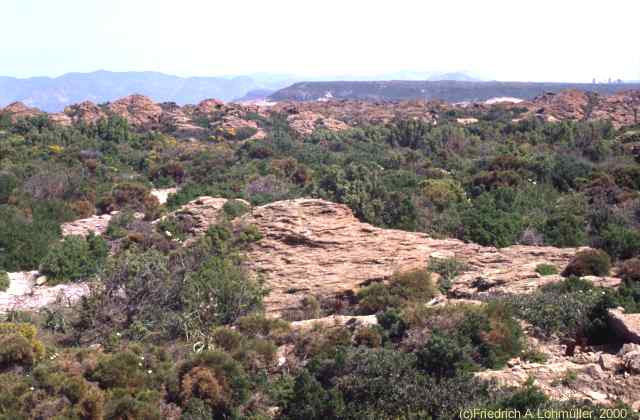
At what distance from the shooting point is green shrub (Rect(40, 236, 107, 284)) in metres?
13.1

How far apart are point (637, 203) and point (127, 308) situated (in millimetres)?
12335

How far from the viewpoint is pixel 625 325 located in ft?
23.3

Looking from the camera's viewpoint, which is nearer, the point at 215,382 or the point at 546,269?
the point at 215,382

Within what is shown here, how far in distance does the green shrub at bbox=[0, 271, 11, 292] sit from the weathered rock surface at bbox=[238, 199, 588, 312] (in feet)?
17.1

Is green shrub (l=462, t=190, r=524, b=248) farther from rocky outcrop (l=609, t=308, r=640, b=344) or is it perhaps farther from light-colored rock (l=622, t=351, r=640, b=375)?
light-colored rock (l=622, t=351, r=640, b=375)

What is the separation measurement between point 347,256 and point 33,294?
6.54 m

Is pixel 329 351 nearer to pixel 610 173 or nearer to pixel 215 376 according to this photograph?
pixel 215 376

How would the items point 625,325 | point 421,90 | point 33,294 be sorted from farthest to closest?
1. point 421,90
2. point 33,294
3. point 625,325

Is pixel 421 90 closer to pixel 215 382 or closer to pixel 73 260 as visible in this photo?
pixel 73 260

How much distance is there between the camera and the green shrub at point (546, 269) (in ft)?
33.1

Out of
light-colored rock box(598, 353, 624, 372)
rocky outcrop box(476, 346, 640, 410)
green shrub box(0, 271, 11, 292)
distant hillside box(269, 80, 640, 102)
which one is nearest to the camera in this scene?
rocky outcrop box(476, 346, 640, 410)

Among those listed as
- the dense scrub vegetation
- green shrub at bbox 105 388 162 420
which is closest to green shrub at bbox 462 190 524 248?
the dense scrub vegetation

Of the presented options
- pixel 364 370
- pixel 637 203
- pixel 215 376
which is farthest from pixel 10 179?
pixel 637 203

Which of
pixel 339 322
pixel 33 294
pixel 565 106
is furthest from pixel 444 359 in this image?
pixel 565 106
